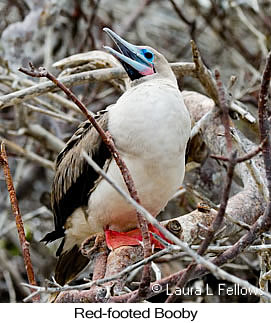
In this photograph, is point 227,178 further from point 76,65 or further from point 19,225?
point 76,65

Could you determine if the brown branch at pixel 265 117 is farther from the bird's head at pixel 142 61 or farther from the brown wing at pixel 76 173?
the bird's head at pixel 142 61

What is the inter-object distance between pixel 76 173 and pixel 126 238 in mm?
457

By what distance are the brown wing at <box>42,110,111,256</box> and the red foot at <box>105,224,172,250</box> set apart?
0.24 meters

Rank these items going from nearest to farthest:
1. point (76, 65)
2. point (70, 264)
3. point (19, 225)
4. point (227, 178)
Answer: point (227, 178) < point (19, 225) < point (70, 264) < point (76, 65)

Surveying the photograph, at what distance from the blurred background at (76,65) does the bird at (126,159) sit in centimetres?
32

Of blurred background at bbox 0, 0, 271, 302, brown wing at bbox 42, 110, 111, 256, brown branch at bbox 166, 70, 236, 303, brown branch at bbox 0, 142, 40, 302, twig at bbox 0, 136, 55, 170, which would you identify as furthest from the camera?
twig at bbox 0, 136, 55, 170

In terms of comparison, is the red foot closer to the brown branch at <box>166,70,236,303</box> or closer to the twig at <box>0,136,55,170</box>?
the brown branch at <box>166,70,236,303</box>

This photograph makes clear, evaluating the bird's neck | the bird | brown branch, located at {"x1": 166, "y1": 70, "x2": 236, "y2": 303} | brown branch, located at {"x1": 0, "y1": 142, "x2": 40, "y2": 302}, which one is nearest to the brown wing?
the bird

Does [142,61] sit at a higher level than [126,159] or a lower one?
higher

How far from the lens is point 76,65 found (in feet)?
13.9

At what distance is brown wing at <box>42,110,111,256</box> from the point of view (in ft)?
10.3

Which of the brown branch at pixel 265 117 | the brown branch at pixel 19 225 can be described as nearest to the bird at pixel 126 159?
the brown branch at pixel 19 225

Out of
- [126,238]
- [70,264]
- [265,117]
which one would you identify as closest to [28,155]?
[70,264]
